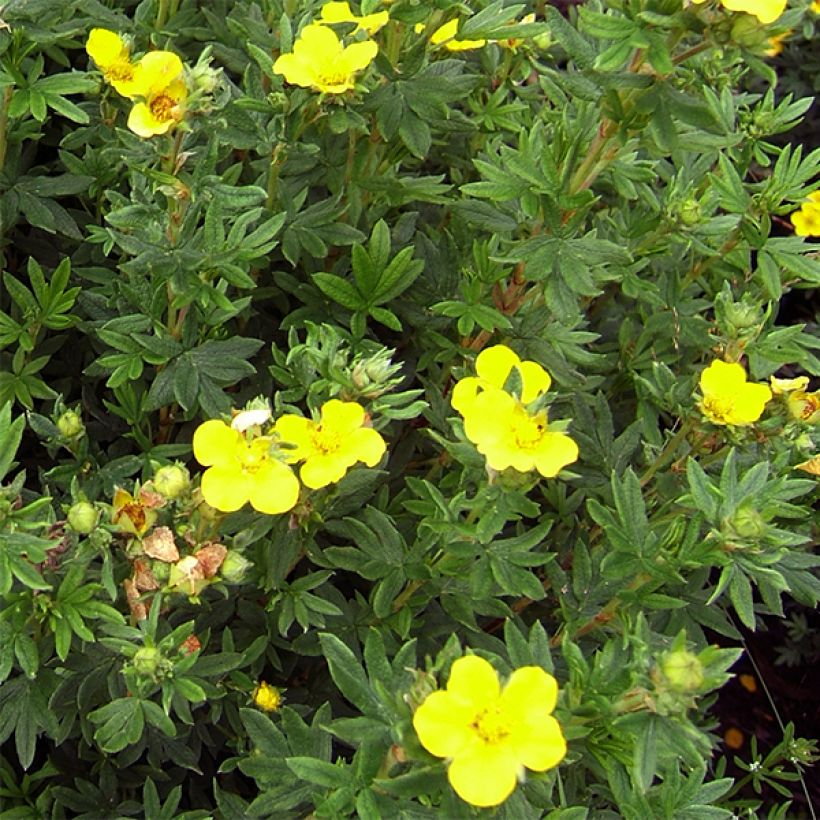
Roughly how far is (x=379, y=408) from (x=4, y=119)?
117cm

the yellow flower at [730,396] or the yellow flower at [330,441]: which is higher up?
the yellow flower at [330,441]

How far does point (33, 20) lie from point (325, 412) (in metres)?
1.17

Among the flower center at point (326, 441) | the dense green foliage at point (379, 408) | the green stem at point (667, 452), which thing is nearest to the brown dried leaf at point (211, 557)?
the dense green foliage at point (379, 408)

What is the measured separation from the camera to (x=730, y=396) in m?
2.02

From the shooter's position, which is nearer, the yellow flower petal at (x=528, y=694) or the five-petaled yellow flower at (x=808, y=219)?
the yellow flower petal at (x=528, y=694)

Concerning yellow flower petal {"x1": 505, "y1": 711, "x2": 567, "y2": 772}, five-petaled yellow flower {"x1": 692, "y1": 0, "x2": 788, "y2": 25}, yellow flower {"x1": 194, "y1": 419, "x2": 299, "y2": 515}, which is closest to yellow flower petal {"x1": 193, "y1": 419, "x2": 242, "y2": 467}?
yellow flower {"x1": 194, "y1": 419, "x2": 299, "y2": 515}

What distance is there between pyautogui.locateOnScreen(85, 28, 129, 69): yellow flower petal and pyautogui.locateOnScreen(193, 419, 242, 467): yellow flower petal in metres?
0.92

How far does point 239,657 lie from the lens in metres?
1.87

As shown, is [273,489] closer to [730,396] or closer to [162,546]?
[162,546]

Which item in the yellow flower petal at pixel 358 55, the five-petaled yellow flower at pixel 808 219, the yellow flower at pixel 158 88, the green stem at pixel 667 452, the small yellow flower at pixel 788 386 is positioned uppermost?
the yellow flower petal at pixel 358 55

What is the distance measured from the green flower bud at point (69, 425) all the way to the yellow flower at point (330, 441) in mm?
534

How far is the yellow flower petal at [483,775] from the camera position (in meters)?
1.37

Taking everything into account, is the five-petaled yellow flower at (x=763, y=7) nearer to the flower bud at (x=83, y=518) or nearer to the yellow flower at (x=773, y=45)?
the yellow flower at (x=773, y=45)

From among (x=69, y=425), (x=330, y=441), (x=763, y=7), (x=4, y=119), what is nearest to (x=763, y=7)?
(x=763, y=7)
